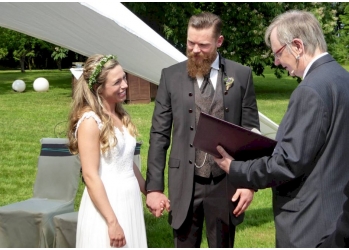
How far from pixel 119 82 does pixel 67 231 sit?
2.00 meters

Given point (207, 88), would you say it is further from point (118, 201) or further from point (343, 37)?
point (343, 37)

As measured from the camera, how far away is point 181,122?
3514mm

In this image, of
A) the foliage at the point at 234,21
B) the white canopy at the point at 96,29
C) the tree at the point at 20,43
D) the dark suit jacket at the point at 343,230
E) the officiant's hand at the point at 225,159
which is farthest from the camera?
the tree at the point at 20,43

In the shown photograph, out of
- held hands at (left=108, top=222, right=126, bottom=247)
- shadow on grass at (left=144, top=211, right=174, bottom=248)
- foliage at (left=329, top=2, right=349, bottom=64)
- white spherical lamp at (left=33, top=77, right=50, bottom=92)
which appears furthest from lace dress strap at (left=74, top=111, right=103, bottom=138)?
foliage at (left=329, top=2, right=349, bottom=64)

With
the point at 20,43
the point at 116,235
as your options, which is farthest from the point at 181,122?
the point at 20,43

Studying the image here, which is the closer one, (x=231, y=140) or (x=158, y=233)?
(x=231, y=140)

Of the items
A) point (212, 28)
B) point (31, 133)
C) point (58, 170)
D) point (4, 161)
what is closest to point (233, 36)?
point (31, 133)

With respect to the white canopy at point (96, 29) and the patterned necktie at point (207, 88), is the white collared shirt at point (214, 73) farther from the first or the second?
the white canopy at point (96, 29)

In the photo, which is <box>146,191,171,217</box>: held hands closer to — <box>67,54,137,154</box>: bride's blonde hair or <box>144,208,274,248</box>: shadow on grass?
<box>67,54,137,154</box>: bride's blonde hair

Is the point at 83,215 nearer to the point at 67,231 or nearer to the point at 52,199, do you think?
the point at 67,231

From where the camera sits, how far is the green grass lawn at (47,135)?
19.2ft

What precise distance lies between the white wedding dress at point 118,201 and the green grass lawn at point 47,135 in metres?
0.67

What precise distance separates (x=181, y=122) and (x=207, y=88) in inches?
10.6

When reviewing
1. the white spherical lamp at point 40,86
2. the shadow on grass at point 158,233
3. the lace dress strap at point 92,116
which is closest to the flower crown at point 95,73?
the lace dress strap at point 92,116
